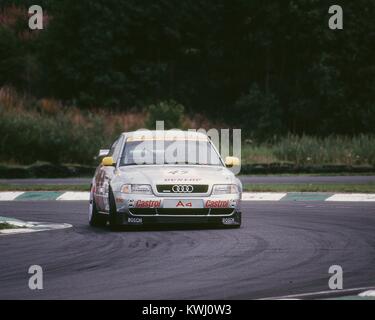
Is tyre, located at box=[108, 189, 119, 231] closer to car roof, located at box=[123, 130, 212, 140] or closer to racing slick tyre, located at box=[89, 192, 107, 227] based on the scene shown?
racing slick tyre, located at box=[89, 192, 107, 227]

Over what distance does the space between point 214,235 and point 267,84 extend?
43170mm

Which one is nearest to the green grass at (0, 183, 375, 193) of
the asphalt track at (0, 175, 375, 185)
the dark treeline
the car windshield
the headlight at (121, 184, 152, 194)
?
the asphalt track at (0, 175, 375, 185)

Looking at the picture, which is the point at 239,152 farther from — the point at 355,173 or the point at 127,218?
the point at 127,218

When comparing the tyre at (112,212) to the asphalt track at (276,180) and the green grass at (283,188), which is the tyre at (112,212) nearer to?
the green grass at (283,188)

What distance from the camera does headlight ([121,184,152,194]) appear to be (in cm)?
1697

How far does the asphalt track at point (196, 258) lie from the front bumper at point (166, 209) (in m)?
0.19

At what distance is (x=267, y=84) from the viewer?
194 feet

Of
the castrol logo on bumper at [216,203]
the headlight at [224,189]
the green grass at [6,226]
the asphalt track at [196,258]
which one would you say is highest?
the headlight at [224,189]

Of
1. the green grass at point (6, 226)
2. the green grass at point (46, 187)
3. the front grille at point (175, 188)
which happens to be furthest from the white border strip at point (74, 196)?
the front grille at point (175, 188)

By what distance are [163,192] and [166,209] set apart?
0.83 feet

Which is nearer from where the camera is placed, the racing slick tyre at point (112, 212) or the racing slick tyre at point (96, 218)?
the racing slick tyre at point (112, 212)

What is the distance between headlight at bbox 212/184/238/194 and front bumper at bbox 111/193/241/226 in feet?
0.28

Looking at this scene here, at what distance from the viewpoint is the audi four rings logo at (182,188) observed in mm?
16984

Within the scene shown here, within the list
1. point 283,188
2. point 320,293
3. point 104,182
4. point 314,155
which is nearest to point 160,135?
point 104,182
